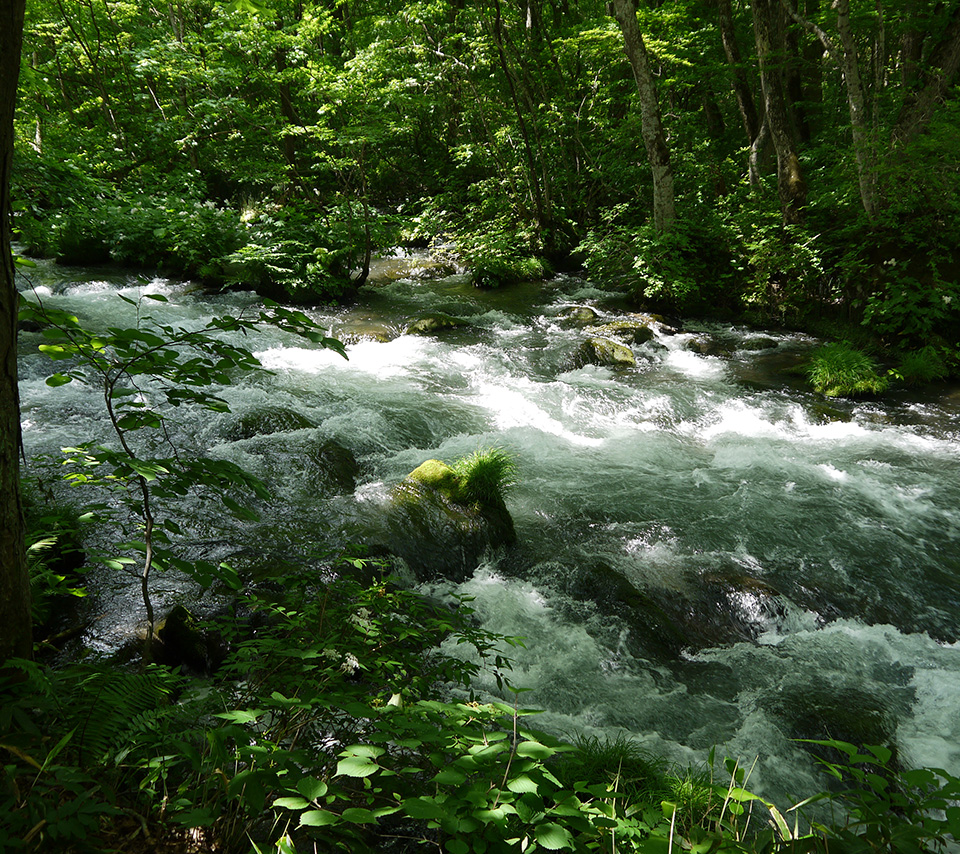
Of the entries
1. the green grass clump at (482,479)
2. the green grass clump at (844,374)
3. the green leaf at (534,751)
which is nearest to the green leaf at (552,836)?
the green leaf at (534,751)

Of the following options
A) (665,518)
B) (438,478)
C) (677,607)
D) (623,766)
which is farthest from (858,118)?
(623,766)

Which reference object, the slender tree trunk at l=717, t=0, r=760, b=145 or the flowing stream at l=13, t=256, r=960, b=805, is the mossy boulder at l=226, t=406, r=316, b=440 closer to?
the flowing stream at l=13, t=256, r=960, b=805

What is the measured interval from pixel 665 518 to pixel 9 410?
5235 mm

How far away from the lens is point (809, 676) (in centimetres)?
394

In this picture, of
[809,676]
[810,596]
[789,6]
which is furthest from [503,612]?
[789,6]

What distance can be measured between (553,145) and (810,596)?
1423cm

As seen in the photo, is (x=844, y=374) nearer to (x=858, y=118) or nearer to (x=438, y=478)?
(x=858, y=118)

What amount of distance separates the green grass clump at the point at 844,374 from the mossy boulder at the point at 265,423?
7.10 metres

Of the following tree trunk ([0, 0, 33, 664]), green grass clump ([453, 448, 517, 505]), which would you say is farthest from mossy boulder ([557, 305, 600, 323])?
tree trunk ([0, 0, 33, 664])

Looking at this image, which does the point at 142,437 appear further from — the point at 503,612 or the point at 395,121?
the point at 395,121

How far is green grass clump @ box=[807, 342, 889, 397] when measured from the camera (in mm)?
8195

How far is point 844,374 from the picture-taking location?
827 centimetres

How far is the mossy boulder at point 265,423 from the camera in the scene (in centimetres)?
653

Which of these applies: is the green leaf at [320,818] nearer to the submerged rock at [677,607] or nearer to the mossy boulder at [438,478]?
the submerged rock at [677,607]
